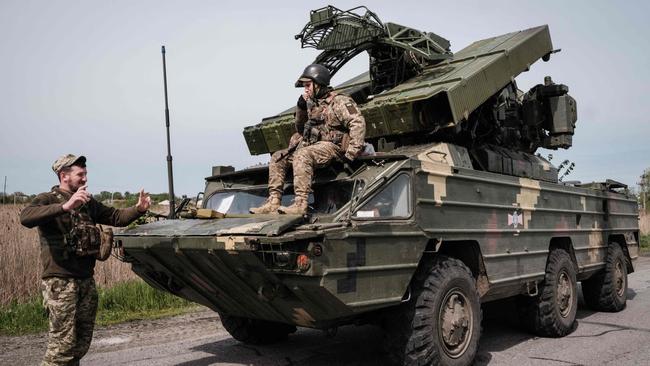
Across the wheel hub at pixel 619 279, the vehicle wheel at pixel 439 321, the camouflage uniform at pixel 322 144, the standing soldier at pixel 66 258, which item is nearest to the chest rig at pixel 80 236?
the standing soldier at pixel 66 258


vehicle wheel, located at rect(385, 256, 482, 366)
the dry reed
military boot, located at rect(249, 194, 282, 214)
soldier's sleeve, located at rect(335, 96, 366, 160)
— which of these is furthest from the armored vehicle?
the dry reed

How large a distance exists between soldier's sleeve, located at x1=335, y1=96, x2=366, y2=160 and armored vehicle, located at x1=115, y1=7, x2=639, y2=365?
12 centimetres

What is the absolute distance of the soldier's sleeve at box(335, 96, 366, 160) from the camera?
5.10m

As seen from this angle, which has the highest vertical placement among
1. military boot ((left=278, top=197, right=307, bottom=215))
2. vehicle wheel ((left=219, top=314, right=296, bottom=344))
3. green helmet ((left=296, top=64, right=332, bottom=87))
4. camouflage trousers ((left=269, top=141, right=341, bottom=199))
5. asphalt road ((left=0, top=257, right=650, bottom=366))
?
green helmet ((left=296, top=64, right=332, bottom=87))

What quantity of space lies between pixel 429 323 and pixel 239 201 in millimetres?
2050

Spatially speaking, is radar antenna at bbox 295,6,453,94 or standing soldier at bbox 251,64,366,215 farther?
radar antenna at bbox 295,6,453,94

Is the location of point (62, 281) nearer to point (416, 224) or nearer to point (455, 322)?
point (416, 224)

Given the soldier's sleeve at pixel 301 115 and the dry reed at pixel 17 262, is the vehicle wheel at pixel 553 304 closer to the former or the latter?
the soldier's sleeve at pixel 301 115

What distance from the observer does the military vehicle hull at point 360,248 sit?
13.1 ft

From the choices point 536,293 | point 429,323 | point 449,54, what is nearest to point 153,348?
point 429,323

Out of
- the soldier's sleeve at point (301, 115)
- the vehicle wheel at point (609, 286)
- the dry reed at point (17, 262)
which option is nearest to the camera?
the soldier's sleeve at point (301, 115)

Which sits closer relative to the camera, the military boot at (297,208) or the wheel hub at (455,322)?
the military boot at (297,208)

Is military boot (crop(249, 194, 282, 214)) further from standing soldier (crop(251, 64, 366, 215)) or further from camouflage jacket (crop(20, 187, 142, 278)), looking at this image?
camouflage jacket (crop(20, 187, 142, 278))

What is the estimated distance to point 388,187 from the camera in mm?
4703
